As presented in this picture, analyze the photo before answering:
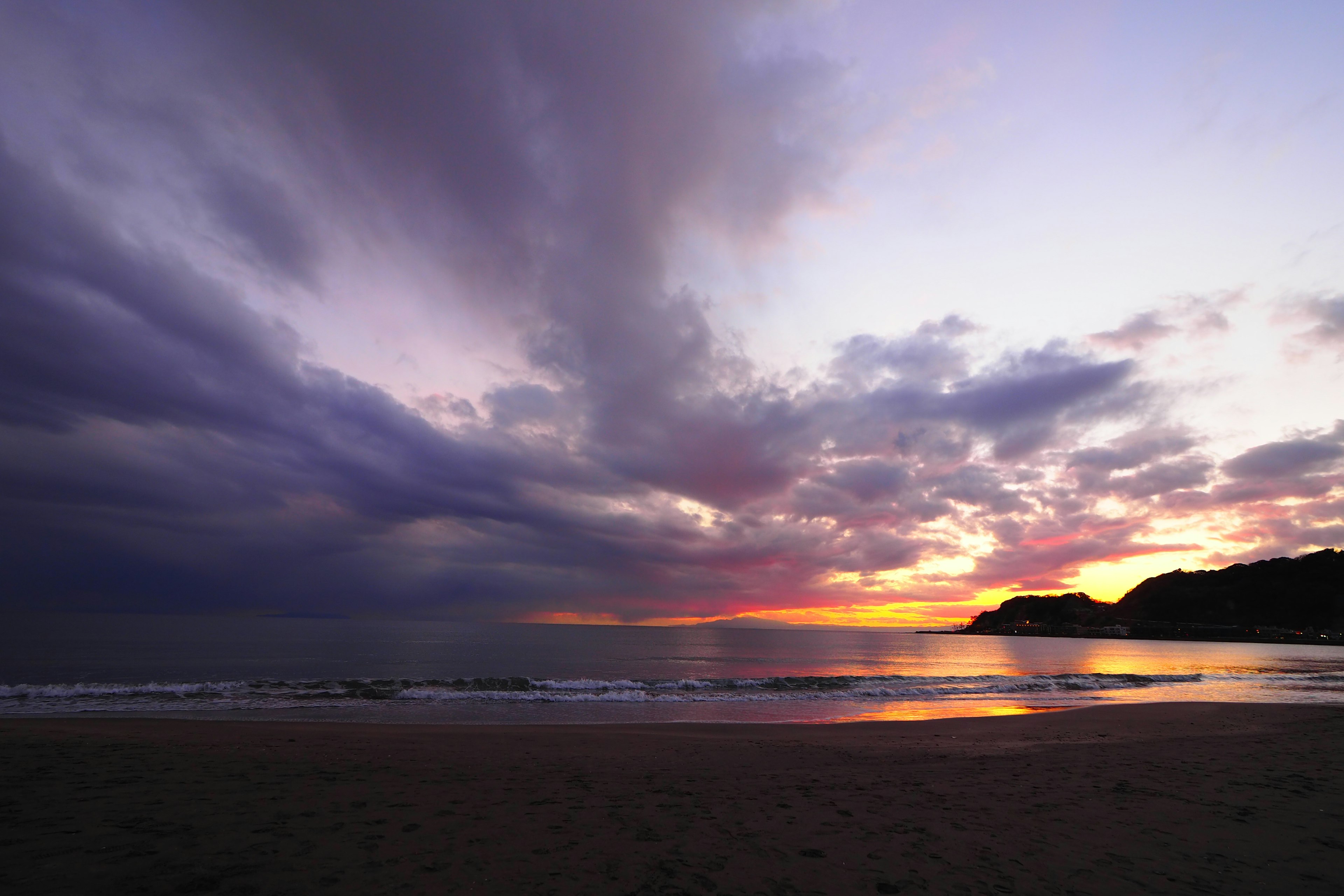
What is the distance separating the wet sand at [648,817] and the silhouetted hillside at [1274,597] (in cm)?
21327

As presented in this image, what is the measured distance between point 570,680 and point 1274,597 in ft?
737

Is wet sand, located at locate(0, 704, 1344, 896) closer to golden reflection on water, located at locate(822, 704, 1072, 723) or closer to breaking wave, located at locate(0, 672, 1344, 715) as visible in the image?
golden reflection on water, located at locate(822, 704, 1072, 723)

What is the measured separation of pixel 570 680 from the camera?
38125 mm

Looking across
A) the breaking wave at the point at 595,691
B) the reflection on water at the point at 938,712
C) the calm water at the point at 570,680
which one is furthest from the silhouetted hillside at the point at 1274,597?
the reflection on water at the point at 938,712

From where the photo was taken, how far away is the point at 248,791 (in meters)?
9.52

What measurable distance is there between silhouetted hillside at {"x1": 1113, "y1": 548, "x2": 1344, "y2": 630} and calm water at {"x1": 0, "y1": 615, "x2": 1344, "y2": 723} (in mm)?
104605

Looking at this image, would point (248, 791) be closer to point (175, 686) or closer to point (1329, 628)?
point (175, 686)

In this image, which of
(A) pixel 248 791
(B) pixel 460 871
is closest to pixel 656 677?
(A) pixel 248 791

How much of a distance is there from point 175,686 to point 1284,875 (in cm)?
3914

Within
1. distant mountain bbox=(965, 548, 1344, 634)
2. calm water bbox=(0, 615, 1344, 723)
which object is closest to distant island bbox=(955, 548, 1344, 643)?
distant mountain bbox=(965, 548, 1344, 634)

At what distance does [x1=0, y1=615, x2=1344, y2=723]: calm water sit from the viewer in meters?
25.2

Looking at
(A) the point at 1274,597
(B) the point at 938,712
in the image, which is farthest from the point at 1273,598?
(B) the point at 938,712

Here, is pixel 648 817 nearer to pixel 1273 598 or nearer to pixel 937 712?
pixel 937 712

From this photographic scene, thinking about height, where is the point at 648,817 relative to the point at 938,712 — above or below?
above
